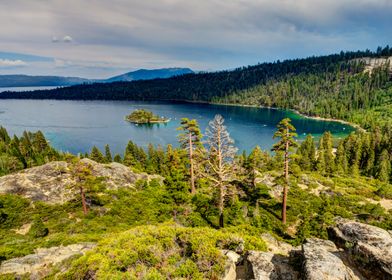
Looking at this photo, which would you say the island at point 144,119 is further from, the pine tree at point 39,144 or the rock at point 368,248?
the rock at point 368,248

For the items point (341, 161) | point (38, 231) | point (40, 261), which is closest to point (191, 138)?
point (38, 231)

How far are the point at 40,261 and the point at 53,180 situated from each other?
69.6 ft

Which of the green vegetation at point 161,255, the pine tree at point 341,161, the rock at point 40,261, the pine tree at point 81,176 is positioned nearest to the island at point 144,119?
the pine tree at point 341,161

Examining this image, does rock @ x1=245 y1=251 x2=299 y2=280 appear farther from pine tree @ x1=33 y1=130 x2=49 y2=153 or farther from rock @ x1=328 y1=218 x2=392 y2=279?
pine tree @ x1=33 y1=130 x2=49 y2=153

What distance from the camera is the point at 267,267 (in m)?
10.4

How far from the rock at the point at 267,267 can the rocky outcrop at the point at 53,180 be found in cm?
2255

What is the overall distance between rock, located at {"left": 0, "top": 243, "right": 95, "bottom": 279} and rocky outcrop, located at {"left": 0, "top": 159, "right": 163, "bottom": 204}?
40.3ft

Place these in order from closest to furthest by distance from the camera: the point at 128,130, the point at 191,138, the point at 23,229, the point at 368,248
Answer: the point at 368,248
the point at 23,229
the point at 191,138
the point at 128,130

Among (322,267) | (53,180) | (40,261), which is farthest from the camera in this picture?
(53,180)

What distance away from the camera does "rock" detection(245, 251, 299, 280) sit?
32.5 ft

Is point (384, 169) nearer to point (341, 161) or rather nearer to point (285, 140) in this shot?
point (341, 161)

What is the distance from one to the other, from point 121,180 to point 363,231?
1171 inches

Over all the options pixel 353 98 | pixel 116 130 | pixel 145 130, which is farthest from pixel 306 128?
pixel 116 130

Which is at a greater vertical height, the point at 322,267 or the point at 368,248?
the point at 368,248
